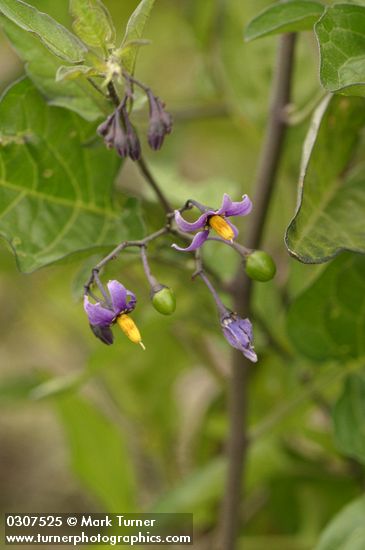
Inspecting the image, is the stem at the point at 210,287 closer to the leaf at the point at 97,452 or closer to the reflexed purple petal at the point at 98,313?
the reflexed purple petal at the point at 98,313

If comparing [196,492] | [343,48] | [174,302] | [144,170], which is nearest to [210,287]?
[174,302]

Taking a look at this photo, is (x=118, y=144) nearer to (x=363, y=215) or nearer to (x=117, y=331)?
(x=363, y=215)

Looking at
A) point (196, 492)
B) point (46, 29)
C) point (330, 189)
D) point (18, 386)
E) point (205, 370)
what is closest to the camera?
point (46, 29)

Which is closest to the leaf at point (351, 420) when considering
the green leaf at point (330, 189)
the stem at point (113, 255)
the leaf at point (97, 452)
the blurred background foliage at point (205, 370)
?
the blurred background foliage at point (205, 370)

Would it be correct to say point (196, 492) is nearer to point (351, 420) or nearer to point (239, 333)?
point (351, 420)

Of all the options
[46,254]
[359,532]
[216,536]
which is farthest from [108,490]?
[46,254]

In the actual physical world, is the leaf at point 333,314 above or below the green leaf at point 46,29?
below
